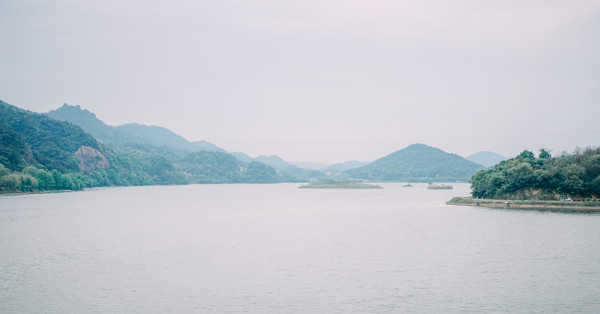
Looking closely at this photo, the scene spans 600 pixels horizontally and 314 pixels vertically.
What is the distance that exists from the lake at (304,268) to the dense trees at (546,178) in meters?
20.2

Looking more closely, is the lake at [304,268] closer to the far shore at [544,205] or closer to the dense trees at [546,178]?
the far shore at [544,205]

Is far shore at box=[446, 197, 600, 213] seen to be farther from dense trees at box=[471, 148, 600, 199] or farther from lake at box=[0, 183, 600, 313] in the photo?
lake at box=[0, 183, 600, 313]

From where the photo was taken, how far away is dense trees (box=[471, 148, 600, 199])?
85875 millimetres

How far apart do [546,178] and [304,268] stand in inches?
2647

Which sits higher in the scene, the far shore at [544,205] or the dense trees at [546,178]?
the dense trees at [546,178]

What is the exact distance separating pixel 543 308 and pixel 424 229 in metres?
37.1

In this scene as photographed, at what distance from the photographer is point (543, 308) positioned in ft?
85.1

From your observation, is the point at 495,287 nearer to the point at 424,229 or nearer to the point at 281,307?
the point at 281,307

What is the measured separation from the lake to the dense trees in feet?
66.1

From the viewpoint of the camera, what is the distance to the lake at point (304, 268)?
27500 millimetres

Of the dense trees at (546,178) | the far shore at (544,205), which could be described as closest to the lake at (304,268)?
the far shore at (544,205)

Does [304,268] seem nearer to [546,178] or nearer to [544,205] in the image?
[544,205]

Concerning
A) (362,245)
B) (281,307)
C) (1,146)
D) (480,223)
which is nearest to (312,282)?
(281,307)

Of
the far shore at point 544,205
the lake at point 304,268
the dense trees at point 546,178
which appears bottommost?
the lake at point 304,268
